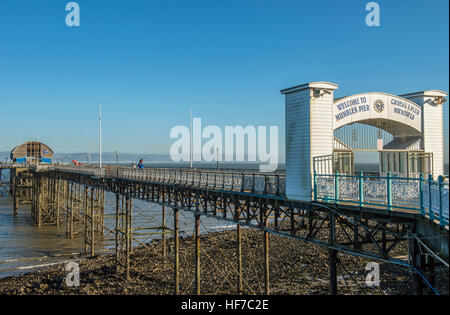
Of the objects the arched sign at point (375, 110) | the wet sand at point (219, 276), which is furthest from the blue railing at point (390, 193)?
the wet sand at point (219, 276)

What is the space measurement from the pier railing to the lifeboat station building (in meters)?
1.06

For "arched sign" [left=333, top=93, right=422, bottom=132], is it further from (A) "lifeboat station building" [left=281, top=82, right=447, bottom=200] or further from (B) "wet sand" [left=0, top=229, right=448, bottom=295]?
(B) "wet sand" [left=0, top=229, right=448, bottom=295]

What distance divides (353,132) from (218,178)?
6.76 meters

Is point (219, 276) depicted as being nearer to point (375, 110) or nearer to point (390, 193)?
point (375, 110)

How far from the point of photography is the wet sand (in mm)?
20047

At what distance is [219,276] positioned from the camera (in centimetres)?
2259

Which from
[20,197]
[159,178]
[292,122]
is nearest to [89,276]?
[159,178]

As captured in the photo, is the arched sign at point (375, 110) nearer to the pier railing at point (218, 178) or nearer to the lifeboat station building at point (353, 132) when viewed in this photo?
the lifeboat station building at point (353, 132)

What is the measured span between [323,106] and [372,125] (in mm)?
3128

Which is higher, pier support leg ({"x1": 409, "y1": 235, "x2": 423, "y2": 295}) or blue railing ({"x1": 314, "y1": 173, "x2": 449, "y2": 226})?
blue railing ({"x1": 314, "y1": 173, "x2": 449, "y2": 226})

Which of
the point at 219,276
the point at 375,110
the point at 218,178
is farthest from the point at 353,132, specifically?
the point at 219,276

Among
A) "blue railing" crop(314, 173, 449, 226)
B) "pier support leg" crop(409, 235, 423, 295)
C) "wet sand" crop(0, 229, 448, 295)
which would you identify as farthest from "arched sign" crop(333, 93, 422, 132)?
"wet sand" crop(0, 229, 448, 295)

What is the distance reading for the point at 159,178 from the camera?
22.3 m

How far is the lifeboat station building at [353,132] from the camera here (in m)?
13.0
